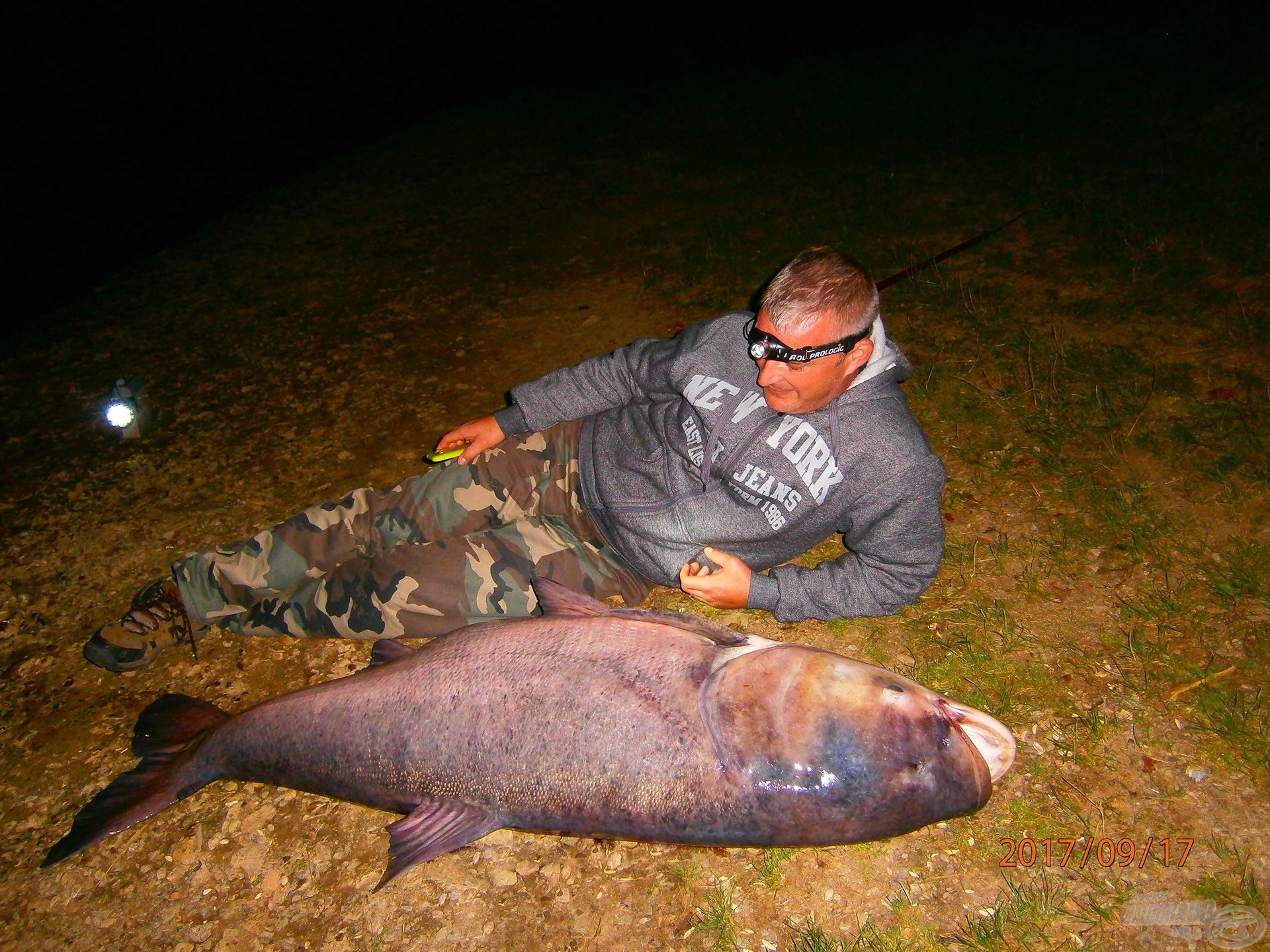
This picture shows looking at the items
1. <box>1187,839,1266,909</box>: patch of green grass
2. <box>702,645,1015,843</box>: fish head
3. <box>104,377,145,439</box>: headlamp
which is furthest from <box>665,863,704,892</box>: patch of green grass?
<box>104,377,145,439</box>: headlamp

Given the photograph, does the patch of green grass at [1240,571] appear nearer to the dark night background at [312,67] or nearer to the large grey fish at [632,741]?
the large grey fish at [632,741]

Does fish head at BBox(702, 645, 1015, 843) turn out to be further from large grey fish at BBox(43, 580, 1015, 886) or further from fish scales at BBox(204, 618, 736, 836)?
fish scales at BBox(204, 618, 736, 836)

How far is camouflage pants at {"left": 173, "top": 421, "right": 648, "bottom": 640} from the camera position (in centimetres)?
311

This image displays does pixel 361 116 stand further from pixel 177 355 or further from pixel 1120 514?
pixel 1120 514

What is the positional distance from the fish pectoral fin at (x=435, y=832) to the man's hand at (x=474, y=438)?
158 centimetres

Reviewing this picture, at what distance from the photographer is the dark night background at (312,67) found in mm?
10617

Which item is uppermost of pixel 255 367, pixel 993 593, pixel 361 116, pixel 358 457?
pixel 361 116

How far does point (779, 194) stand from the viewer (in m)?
7.47

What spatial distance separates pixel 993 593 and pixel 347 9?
31.6 meters

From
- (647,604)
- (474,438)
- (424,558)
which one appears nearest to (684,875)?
(647,604)

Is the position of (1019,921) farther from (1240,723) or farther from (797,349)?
(797,349)

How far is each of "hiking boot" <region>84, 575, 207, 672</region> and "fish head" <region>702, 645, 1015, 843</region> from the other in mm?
2558

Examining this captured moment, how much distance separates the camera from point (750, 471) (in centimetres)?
281

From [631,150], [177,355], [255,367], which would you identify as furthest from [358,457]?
[631,150]
